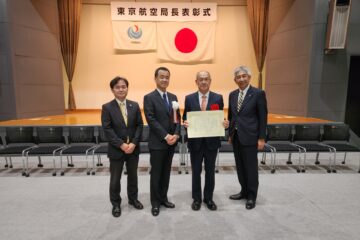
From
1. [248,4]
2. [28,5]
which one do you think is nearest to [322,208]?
[248,4]

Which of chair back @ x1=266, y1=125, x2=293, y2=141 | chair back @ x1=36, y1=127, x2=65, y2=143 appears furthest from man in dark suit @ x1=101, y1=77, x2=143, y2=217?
chair back @ x1=266, y1=125, x2=293, y2=141

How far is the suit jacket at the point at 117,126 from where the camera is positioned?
2705 mm

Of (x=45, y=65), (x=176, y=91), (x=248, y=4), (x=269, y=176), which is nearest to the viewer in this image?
(x=269, y=176)

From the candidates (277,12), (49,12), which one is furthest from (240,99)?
(49,12)

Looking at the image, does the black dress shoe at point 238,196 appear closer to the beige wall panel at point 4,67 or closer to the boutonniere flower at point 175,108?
the boutonniere flower at point 175,108

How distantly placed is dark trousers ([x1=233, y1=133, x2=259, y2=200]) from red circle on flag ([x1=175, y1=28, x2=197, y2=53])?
593 centimetres

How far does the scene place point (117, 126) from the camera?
9.02 ft

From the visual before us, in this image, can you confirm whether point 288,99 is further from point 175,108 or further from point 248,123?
point 175,108

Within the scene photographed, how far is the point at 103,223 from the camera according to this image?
8.80 ft

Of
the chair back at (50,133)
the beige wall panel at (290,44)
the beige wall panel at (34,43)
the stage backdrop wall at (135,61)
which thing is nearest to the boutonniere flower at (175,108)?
the chair back at (50,133)

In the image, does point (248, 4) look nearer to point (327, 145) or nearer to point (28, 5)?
point (327, 145)

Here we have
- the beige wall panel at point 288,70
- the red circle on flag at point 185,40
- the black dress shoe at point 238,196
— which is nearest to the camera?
the black dress shoe at point 238,196

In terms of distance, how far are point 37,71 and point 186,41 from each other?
4.63 metres

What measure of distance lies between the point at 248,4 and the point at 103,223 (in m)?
8.11
